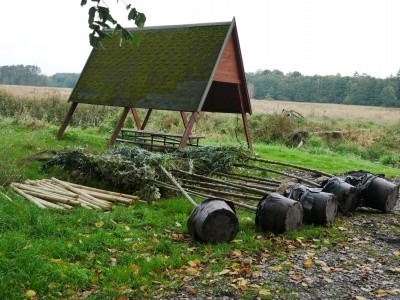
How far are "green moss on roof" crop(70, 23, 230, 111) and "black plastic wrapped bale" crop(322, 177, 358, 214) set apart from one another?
17.8ft

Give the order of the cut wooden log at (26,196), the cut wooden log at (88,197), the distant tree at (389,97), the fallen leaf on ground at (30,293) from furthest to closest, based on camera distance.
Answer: the distant tree at (389,97)
the cut wooden log at (88,197)
the cut wooden log at (26,196)
the fallen leaf on ground at (30,293)

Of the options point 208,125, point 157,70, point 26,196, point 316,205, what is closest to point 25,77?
point 208,125

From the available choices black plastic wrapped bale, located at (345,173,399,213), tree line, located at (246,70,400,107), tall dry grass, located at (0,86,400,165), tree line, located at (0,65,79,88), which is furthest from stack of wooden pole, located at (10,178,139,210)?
tree line, located at (0,65,79,88)

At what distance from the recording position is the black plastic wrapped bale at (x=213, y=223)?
21.8 feet

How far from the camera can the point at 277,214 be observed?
23.9 ft

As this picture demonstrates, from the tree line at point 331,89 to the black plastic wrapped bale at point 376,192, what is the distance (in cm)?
5906

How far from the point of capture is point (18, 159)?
37.8 feet

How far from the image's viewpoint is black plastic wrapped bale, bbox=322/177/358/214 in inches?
342

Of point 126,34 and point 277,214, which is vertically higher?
point 126,34

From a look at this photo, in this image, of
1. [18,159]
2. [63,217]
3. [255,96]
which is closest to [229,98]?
[18,159]

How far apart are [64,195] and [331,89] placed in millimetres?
69494

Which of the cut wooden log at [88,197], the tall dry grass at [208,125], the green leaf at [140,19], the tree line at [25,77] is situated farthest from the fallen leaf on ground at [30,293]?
the tree line at [25,77]

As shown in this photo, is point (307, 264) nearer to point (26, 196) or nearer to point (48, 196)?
point (48, 196)

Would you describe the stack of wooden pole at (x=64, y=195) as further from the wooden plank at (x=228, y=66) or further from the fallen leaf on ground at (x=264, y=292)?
the wooden plank at (x=228, y=66)
